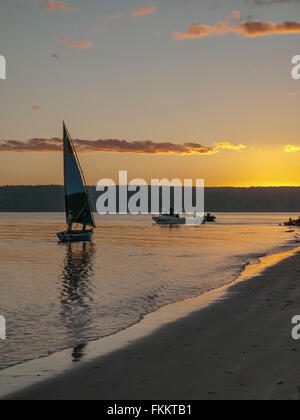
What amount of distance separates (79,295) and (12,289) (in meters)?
4.33

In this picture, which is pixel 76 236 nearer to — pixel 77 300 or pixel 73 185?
pixel 73 185

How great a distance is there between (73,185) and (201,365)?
49285mm

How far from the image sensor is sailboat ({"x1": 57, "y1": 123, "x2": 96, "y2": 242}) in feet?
Answer: 189

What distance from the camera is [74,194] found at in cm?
5822

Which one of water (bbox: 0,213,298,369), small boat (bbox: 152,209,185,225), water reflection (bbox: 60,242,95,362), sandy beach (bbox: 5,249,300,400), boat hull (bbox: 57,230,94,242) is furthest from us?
small boat (bbox: 152,209,185,225)

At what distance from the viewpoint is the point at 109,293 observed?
22.8 meters

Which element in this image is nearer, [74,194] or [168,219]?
[74,194]

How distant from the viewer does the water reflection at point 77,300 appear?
13.8m

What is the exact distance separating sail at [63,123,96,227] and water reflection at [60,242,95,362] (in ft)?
63.0

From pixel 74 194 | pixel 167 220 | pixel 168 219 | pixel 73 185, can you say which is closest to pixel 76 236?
pixel 74 194

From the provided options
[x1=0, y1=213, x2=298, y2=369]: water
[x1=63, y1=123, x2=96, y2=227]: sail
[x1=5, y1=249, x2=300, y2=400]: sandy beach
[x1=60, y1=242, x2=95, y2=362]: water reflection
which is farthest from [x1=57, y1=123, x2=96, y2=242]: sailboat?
[x1=5, y1=249, x2=300, y2=400]: sandy beach

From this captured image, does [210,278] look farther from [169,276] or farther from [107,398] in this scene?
[107,398]

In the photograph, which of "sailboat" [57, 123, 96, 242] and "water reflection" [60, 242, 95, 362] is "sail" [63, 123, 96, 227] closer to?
"sailboat" [57, 123, 96, 242]
